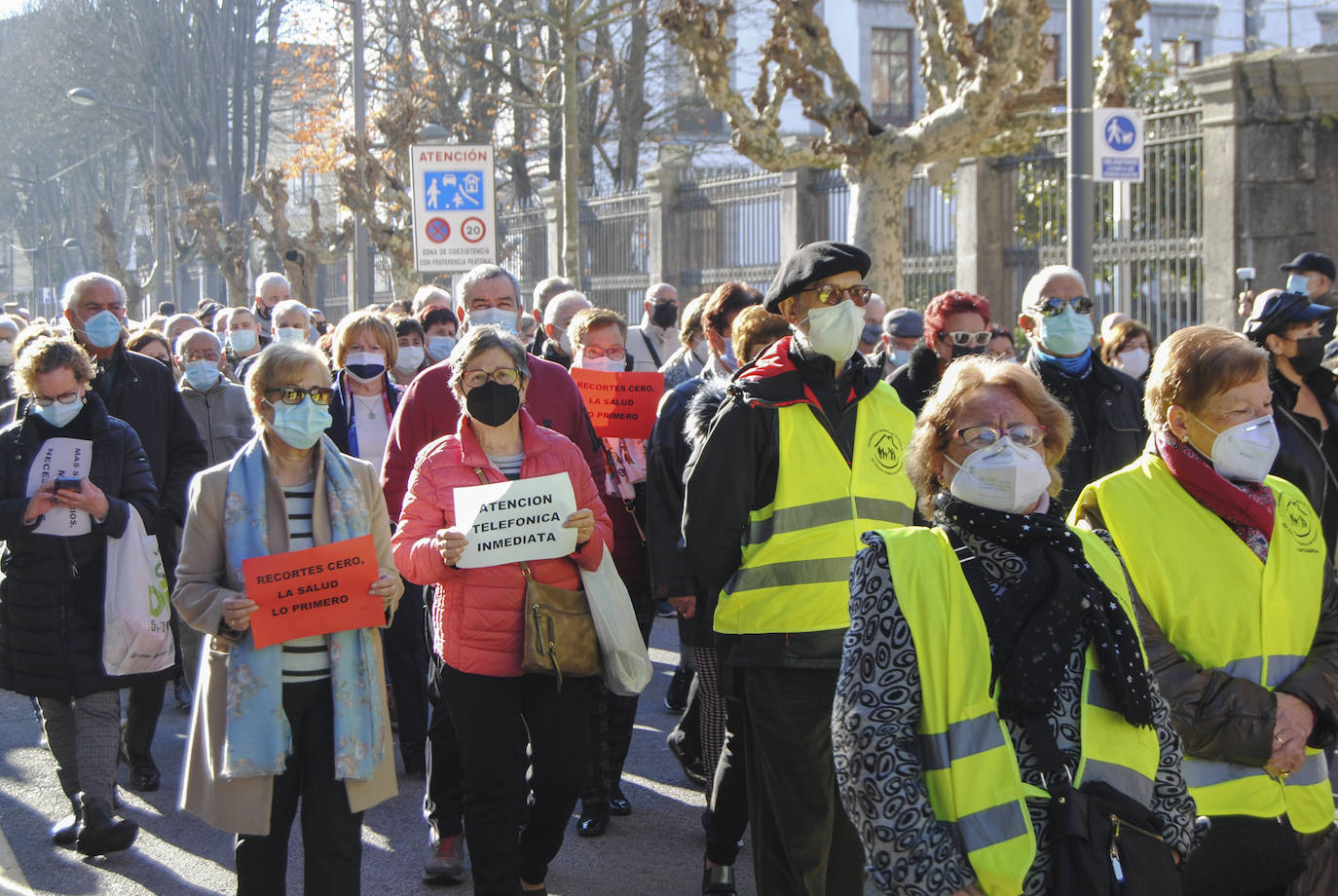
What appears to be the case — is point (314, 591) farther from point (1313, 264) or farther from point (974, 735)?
point (1313, 264)

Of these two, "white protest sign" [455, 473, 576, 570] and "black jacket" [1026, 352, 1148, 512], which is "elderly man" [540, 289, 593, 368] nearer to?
"black jacket" [1026, 352, 1148, 512]

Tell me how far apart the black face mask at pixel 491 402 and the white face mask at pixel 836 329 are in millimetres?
1052

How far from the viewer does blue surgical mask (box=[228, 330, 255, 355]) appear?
465 inches

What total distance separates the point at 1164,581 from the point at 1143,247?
36.2 feet

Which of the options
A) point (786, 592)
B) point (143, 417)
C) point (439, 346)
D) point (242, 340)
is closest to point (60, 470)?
point (143, 417)

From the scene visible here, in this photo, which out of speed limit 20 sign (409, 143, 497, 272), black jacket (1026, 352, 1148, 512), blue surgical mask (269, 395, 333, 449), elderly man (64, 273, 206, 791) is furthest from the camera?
speed limit 20 sign (409, 143, 497, 272)

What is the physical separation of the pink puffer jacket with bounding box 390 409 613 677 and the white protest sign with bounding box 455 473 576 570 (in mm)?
98

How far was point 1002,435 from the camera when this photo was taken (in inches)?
115

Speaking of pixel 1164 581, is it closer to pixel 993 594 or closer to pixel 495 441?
pixel 993 594

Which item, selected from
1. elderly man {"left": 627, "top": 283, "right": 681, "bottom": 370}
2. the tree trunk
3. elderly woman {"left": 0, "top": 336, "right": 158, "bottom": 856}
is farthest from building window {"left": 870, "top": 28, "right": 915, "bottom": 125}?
elderly woman {"left": 0, "top": 336, "right": 158, "bottom": 856}

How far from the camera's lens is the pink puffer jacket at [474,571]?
4.63 metres

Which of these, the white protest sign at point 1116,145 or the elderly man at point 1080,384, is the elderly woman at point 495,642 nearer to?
the elderly man at point 1080,384

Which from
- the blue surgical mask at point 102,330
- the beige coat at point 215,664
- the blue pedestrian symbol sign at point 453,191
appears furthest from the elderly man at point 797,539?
the blue pedestrian symbol sign at point 453,191

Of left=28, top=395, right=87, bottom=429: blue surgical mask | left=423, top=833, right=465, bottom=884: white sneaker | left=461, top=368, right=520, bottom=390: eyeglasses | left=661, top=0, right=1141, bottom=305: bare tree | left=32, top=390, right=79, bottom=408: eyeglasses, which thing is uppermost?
left=661, top=0, right=1141, bottom=305: bare tree
